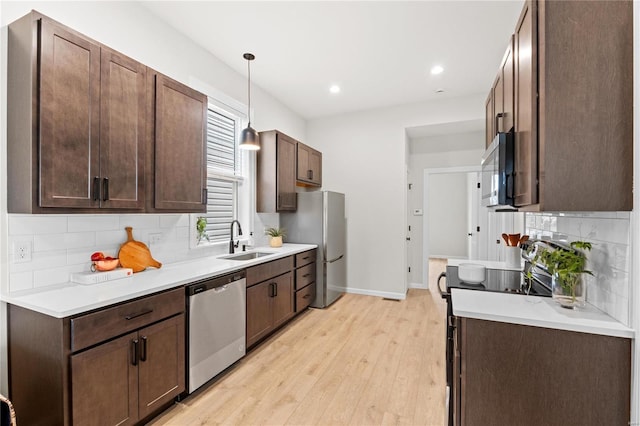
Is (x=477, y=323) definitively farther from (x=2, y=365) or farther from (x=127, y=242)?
(x=2, y=365)

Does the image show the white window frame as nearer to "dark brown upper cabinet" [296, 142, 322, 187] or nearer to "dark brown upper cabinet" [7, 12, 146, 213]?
"dark brown upper cabinet" [296, 142, 322, 187]

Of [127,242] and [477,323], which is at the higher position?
[127,242]

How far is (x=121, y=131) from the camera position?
1973mm

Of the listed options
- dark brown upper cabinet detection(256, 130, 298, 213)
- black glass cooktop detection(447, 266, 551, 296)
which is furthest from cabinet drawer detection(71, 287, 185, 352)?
dark brown upper cabinet detection(256, 130, 298, 213)

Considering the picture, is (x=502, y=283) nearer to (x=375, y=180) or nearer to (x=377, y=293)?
(x=377, y=293)

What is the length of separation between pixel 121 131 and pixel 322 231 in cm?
268

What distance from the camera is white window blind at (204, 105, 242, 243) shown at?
3.26 meters

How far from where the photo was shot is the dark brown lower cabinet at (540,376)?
4.12ft

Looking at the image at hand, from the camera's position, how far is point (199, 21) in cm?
264

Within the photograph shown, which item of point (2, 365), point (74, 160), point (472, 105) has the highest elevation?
point (472, 105)

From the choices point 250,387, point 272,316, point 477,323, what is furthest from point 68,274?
point 477,323

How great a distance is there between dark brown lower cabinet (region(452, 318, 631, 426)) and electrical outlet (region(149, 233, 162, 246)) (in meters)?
2.35

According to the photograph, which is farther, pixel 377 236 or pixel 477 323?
pixel 377 236

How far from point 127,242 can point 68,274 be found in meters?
0.40
